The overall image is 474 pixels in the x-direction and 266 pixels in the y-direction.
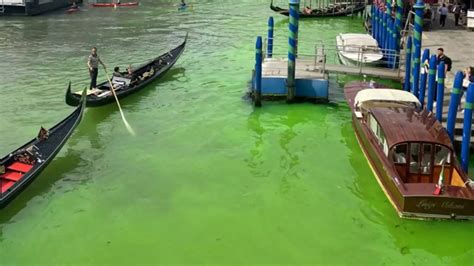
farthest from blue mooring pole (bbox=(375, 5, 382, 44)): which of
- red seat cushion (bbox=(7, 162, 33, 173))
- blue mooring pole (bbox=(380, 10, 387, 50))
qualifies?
red seat cushion (bbox=(7, 162, 33, 173))

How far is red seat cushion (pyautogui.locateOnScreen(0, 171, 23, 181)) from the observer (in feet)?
34.0

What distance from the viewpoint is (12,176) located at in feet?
34.3

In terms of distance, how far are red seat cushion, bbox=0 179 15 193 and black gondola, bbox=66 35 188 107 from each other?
390cm

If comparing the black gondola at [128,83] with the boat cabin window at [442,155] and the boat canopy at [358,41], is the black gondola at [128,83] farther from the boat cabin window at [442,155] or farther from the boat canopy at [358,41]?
the boat cabin window at [442,155]

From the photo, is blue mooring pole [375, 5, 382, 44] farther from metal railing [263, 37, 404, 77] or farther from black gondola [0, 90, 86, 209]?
black gondola [0, 90, 86, 209]

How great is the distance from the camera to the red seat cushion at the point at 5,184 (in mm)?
9930

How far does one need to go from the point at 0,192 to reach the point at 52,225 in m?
1.12

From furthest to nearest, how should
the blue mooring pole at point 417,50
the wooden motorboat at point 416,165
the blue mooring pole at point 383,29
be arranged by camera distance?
the blue mooring pole at point 383,29, the blue mooring pole at point 417,50, the wooden motorboat at point 416,165

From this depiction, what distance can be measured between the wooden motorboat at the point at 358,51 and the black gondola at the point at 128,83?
6.11m

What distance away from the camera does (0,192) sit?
9.75 m

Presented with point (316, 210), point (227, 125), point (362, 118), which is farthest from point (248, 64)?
point (316, 210)

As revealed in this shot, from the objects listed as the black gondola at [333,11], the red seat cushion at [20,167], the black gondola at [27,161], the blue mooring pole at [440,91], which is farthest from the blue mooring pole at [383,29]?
the red seat cushion at [20,167]

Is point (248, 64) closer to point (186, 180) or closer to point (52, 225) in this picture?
point (186, 180)

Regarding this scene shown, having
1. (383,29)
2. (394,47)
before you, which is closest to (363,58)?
(394,47)
